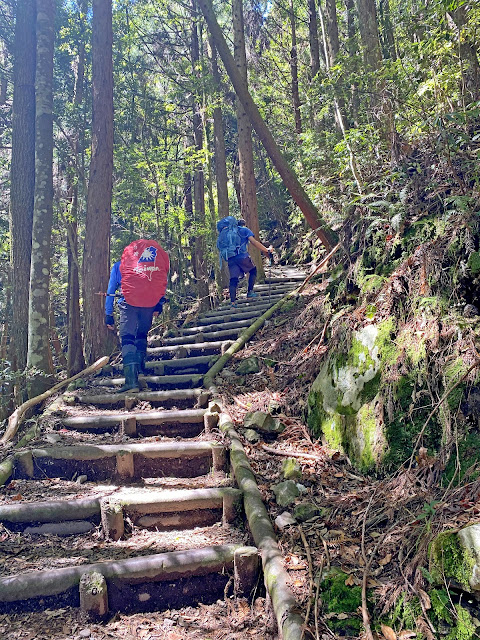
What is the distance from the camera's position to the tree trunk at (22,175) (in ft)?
25.8

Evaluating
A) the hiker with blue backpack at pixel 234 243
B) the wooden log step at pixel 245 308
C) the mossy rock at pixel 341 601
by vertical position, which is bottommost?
the mossy rock at pixel 341 601

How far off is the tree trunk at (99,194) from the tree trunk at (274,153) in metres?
2.03

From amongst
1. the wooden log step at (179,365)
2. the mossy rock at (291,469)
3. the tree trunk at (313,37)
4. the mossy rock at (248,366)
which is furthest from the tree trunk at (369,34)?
the tree trunk at (313,37)

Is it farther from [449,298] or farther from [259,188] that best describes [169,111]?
[449,298]

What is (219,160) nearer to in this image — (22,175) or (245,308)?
(245,308)

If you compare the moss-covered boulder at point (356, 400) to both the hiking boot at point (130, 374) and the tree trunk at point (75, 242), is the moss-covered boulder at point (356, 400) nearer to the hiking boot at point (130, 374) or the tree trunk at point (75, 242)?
the hiking boot at point (130, 374)

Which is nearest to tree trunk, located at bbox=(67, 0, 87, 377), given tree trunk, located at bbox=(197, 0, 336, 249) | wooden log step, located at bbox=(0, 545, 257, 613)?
tree trunk, located at bbox=(197, 0, 336, 249)

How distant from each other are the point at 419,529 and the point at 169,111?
15.8m

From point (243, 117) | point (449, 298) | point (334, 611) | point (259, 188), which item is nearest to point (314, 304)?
point (449, 298)

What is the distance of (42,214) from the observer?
6.91 m

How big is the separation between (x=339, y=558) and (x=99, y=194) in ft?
23.9

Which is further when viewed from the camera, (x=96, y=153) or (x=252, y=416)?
(x=96, y=153)

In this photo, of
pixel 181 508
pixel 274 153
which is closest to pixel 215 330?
pixel 274 153

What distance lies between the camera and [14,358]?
7926 mm
